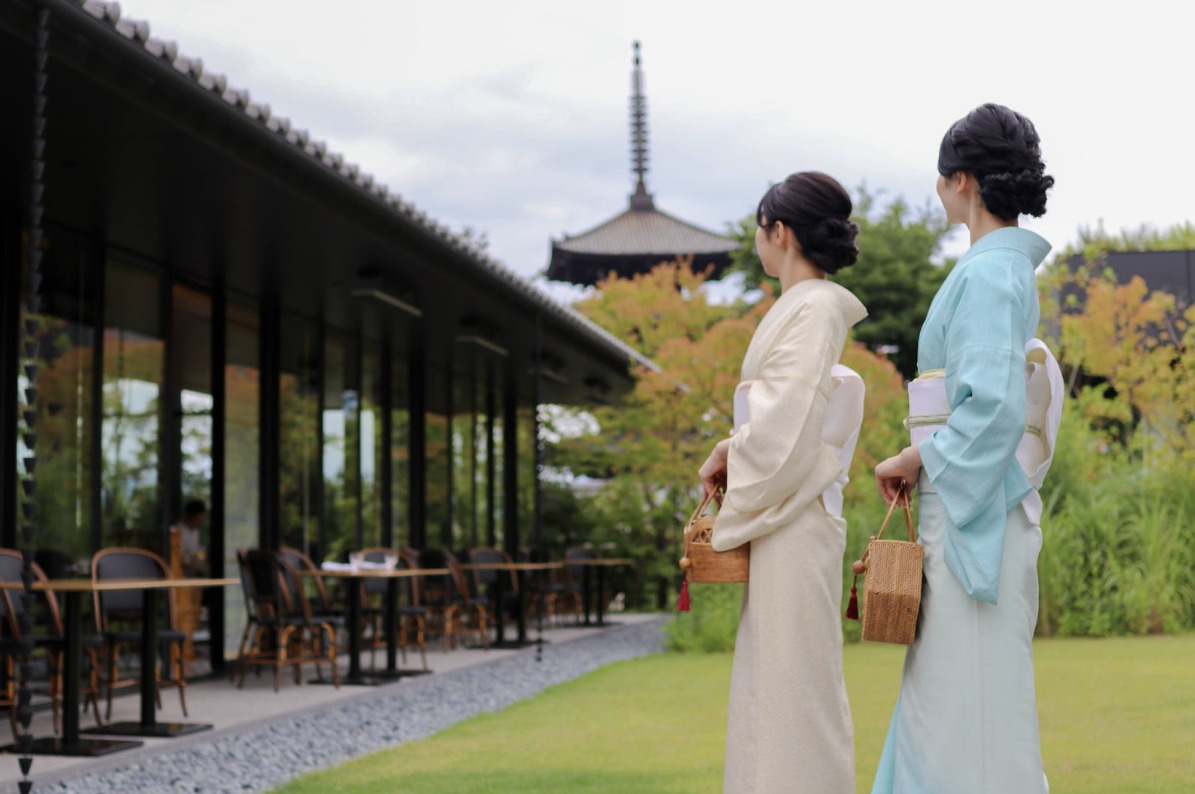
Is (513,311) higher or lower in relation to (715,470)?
higher

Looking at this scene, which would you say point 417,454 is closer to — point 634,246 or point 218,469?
point 218,469

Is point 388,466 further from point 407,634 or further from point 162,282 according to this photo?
point 162,282

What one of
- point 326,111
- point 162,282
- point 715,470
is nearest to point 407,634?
point 162,282

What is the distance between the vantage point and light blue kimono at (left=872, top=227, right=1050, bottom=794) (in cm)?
235

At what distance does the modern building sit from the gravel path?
3.79 feet

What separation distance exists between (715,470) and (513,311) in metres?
8.01

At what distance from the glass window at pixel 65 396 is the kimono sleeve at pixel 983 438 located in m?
5.97

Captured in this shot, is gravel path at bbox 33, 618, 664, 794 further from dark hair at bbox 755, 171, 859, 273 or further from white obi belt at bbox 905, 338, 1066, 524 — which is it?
white obi belt at bbox 905, 338, 1066, 524

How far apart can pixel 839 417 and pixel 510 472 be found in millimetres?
13039

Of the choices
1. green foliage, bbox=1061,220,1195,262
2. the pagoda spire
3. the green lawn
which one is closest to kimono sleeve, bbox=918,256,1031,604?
the green lawn

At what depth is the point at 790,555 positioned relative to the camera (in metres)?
2.66

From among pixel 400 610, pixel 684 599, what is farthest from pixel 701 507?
pixel 400 610

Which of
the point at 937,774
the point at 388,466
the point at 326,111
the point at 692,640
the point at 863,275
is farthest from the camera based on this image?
the point at 326,111

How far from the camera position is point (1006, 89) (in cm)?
1612
